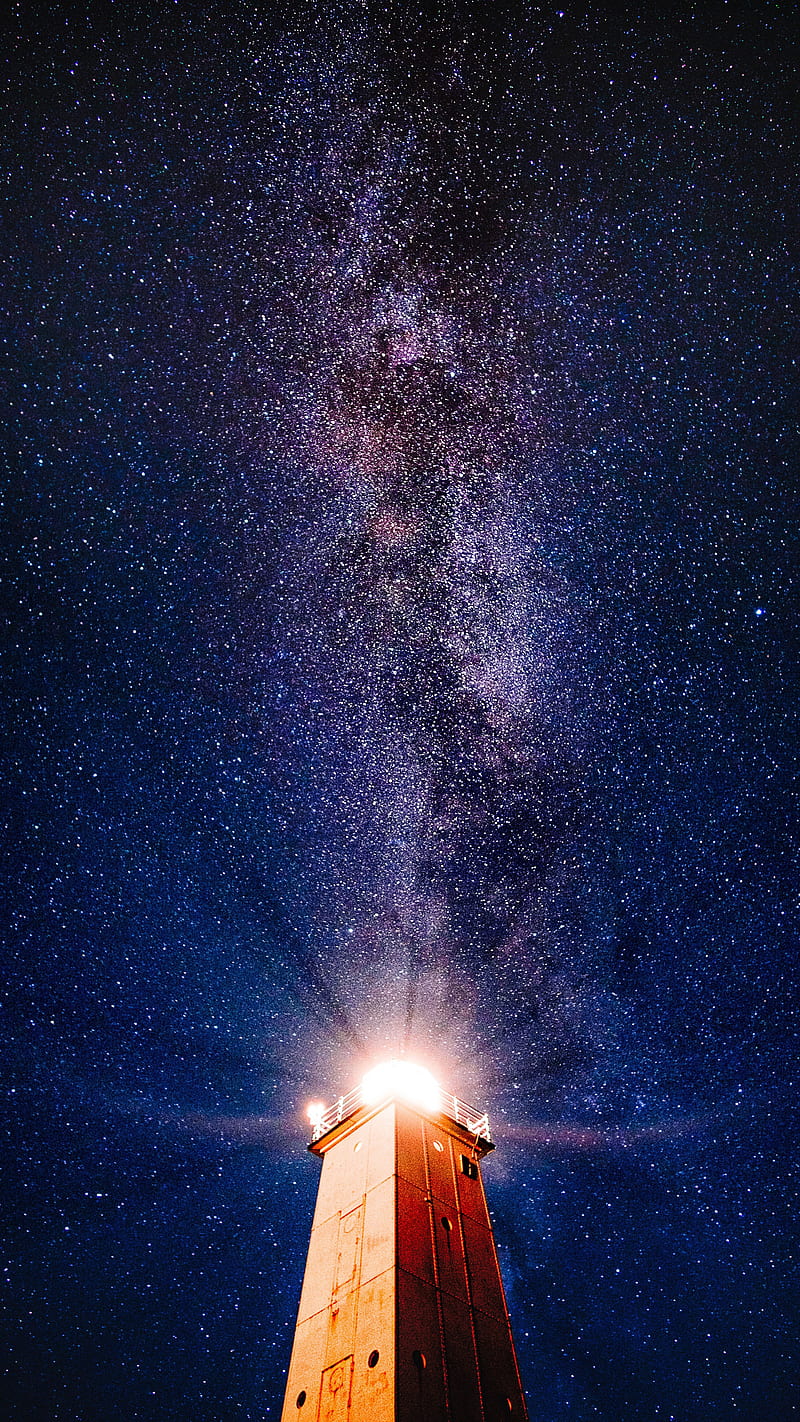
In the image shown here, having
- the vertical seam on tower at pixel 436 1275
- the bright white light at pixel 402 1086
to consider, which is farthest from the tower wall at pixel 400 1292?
the bright white light at pixel 402 1086

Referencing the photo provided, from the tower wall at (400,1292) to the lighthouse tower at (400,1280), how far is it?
0.06 ft

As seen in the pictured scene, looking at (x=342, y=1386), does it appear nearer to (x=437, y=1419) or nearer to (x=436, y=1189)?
(x=437, y=1419)

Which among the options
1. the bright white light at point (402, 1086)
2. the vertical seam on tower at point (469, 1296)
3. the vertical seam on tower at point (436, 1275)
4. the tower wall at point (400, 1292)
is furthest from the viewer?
the bright white light at point (402, 1086)

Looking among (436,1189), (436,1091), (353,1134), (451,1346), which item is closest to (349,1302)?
(451,1346)

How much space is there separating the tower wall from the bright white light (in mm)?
295

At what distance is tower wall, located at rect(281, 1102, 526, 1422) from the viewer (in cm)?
859

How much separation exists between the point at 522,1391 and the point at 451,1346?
6.86 feet

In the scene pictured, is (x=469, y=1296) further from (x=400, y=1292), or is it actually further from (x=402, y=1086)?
(x=402, y=1086)

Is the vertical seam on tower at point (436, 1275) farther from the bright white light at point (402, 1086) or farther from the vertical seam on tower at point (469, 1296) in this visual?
the vertical seam on tower at point (469, 1296)

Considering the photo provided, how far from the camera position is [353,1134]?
501 inches

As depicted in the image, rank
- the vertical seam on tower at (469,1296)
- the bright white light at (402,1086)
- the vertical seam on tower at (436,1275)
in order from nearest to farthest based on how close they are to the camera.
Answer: the vertical seam on tower at (436,1275), the vertical seam on tower at (469,1296), the bright white light at (402,1086)

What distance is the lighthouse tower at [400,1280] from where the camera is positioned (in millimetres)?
8625

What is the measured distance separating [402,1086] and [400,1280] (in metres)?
3.75

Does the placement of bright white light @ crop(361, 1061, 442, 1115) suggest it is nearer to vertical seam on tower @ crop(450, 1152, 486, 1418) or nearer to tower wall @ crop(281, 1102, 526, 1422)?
tower wall @ crop(281, 1102, 526, 1422)
